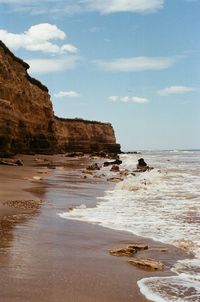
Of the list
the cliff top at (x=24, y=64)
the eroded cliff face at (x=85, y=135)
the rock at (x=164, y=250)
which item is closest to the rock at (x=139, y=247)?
the rock at (x=164, y=250)

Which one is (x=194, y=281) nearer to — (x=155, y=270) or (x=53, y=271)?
(x=155, y=270)

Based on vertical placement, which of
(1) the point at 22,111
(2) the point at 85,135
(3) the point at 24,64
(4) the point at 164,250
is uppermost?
(3) the point at 24,64

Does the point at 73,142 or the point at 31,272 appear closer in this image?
the point at 31,272

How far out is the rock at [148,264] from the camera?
4.82 m

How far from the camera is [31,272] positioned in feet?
13.9

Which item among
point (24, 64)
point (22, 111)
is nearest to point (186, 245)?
point (22, 111)

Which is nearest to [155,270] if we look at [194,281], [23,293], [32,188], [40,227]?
[194,281]

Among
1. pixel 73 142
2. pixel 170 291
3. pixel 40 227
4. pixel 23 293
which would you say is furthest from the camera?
pixel 73 142

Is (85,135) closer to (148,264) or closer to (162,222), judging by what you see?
(162,222)

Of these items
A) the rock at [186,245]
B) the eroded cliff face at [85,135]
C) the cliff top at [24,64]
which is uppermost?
the cliff top at [24,64]

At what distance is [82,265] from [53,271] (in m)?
0.47

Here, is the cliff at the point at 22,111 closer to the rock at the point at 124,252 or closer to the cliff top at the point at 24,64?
the cliff top at the point at 24,64

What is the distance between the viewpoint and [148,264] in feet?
16.0

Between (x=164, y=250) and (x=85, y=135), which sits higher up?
(x=85, y=135)
